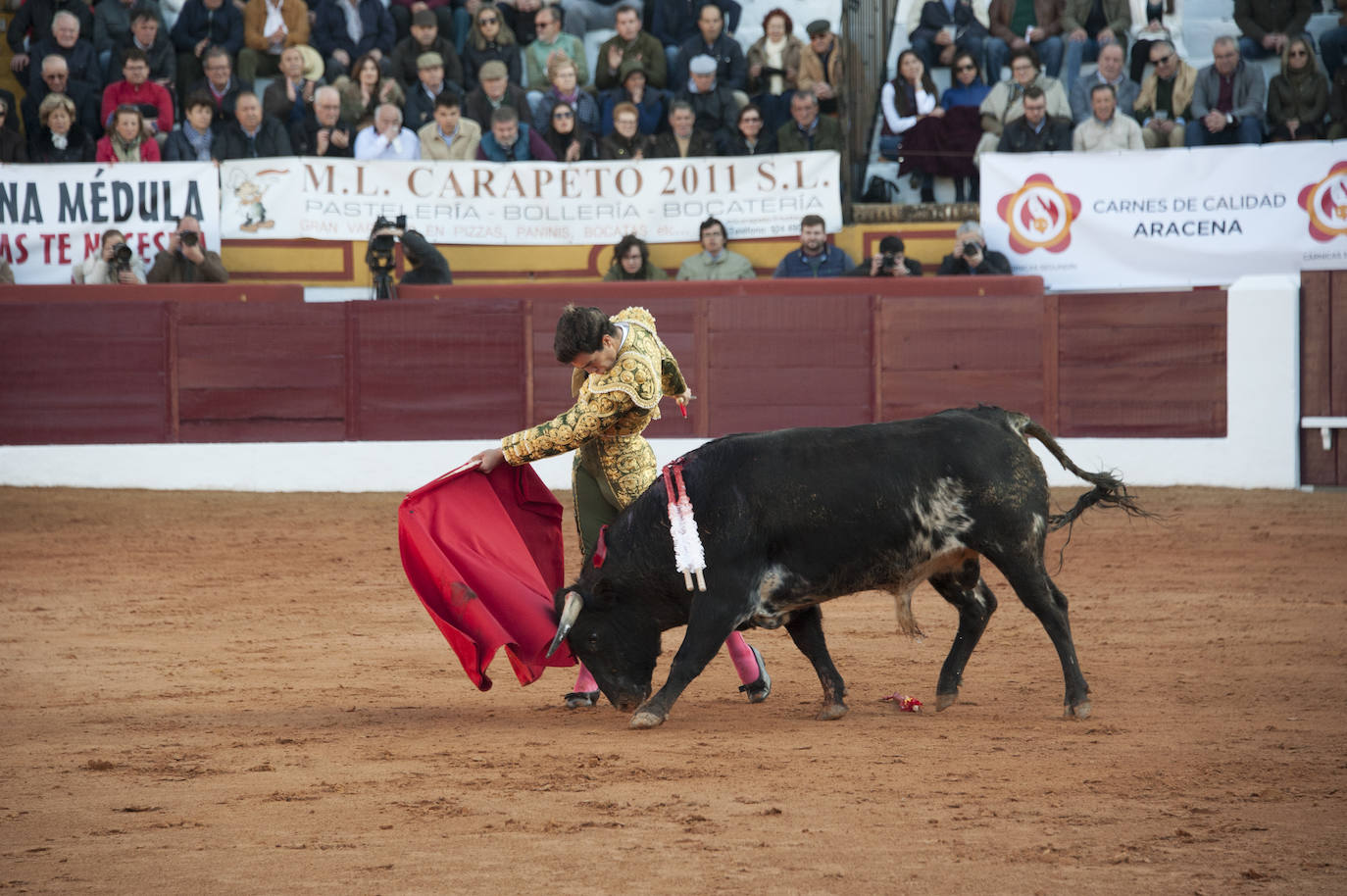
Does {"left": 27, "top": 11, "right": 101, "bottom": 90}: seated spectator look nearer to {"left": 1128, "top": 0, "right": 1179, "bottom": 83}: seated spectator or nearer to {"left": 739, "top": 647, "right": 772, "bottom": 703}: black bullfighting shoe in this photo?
{"left": 1128, "top": 0, "right": 1179, "bottom": 83}: seated spectator

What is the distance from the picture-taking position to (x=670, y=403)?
1108cm

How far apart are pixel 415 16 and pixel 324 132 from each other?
4.56 feet

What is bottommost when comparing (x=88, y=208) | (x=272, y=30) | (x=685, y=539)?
(x=685, y=539)

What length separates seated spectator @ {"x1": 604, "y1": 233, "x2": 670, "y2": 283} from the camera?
440 inches

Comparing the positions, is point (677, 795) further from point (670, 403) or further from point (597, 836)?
point (670, 403)

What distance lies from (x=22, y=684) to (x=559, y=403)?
6.39 metres

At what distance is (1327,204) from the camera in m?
10.6

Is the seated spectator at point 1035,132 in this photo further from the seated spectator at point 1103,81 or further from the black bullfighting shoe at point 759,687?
the black bullfighting shoe at point 759,687

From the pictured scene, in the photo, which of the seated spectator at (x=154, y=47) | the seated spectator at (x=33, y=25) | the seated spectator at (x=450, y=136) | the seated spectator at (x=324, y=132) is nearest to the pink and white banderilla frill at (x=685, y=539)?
the seated spectator at (x=450, y=136)

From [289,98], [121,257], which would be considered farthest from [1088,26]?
[121,257]

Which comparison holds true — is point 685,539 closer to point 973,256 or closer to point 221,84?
point 973,256

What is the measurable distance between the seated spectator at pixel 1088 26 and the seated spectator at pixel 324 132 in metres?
5.53

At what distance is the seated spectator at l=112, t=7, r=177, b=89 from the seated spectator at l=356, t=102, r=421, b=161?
6.02 feet

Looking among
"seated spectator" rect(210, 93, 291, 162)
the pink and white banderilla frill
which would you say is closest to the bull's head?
the pink and white banderilla frill
